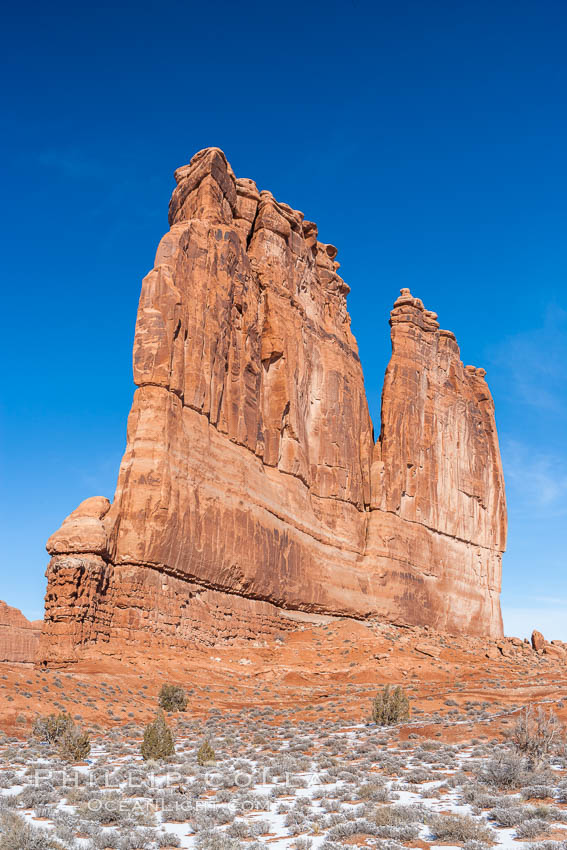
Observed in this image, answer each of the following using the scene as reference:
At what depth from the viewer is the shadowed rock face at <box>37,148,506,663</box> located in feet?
92.3

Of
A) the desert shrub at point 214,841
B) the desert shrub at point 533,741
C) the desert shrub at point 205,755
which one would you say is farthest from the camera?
the desert shrub at point 205,755

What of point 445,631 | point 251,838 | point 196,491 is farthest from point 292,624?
point 251,838

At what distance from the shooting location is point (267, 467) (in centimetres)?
3781

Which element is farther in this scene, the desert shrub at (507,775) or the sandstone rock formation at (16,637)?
the sandstone rock formation at (16,637)

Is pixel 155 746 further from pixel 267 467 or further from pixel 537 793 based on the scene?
pixel 267 467

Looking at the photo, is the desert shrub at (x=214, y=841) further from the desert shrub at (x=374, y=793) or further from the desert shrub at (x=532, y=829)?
the desert shrub at (x=532, y=829)

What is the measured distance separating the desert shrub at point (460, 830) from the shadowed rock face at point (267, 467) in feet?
62.1

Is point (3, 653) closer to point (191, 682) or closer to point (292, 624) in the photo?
point (292, 624)

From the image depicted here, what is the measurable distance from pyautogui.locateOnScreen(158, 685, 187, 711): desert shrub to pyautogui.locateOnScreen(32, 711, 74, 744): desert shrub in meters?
5.37

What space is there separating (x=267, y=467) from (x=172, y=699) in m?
17.5

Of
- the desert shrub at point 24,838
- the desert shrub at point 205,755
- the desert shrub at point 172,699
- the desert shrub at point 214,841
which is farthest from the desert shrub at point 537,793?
the desert shrub at point 172,699

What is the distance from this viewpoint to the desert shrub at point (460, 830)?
8250 millimetres

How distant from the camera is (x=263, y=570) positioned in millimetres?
34125

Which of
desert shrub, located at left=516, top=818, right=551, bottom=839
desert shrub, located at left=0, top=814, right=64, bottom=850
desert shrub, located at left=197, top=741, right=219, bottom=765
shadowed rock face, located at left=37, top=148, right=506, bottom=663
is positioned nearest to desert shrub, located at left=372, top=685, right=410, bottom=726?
desert shrub, located at left=197, top=741, right=219, bottom=765
